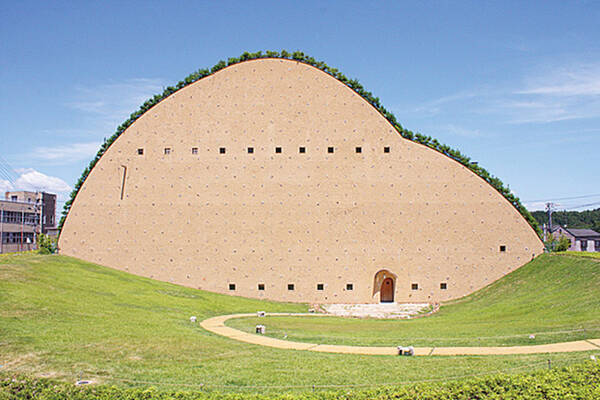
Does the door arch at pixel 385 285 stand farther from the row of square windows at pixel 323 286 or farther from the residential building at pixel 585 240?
the residential building at pixel 585 240

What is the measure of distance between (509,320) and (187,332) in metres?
11.1

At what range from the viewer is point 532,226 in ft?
90.0

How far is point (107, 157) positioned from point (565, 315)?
24875 millimetres

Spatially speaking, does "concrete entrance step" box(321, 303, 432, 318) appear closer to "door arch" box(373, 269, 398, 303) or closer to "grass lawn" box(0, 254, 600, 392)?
"door arch" box(373, 269, 398, 303)

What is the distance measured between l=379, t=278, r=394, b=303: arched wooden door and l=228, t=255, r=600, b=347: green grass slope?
3.22m

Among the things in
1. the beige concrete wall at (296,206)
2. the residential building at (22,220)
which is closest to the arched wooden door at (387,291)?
the beige concrete wall at (296,206)

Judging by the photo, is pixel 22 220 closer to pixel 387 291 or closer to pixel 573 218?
pixel 387 291

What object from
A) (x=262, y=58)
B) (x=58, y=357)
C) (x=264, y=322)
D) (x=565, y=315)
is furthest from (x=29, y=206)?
(x=565, y=315)

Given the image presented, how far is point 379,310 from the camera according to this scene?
25531 millimetres

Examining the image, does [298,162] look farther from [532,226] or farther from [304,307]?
[532,226]

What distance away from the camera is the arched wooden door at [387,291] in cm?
2785

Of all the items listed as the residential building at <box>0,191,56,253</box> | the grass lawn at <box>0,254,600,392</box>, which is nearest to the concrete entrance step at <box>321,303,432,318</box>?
the grass lawn at <box>0,254,600,392</box>

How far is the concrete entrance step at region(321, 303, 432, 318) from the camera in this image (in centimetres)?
2417

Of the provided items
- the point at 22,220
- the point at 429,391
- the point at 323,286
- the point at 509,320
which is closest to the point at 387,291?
the point at 323,286
